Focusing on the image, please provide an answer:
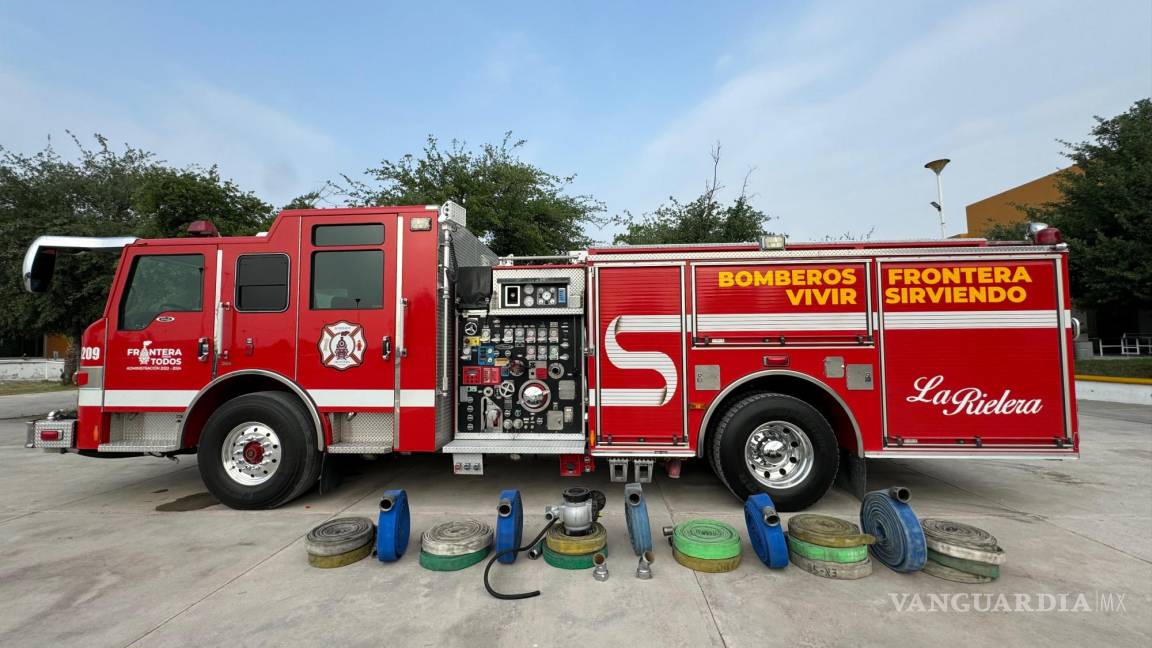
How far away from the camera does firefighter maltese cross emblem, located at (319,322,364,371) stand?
4.65 metres

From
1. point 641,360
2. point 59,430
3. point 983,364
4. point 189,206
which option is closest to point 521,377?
point 641,360

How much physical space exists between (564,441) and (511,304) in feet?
4.99

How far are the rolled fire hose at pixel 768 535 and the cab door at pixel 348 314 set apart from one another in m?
3.39

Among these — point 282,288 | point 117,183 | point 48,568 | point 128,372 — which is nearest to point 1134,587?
point 282,288

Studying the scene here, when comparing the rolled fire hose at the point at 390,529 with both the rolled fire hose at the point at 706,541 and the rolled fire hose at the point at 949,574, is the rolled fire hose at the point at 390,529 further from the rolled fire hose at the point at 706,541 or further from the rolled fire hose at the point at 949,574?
the rolled fire hose at the point at 949,574

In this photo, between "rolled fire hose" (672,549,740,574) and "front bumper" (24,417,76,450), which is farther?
"front bumper" (24,417,76,450)

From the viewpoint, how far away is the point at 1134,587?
315cm

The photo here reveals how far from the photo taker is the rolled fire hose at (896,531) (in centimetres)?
321

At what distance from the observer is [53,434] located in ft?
15.4

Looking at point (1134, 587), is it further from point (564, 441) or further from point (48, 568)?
point (48, 568)

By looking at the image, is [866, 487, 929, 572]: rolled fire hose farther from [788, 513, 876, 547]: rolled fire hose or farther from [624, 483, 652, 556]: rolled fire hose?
[624, 483, 652, 556]: rolled fire hose

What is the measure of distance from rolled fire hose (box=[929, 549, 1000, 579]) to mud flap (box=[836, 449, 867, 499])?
52.8 inches

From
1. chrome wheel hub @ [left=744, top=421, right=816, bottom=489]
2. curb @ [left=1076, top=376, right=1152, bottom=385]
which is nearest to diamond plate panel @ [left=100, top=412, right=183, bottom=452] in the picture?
chrome wheel hub @ [left=744, top=421, right=816, bottom=489]

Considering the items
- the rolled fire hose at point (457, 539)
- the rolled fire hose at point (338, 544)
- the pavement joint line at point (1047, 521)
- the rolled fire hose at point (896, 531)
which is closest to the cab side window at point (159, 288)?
the rolled fire hose at point (338, 544)
